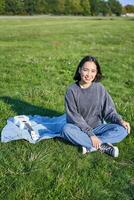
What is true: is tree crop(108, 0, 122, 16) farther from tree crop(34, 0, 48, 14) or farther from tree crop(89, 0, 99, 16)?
tree crop(34, 0, 48, 14)

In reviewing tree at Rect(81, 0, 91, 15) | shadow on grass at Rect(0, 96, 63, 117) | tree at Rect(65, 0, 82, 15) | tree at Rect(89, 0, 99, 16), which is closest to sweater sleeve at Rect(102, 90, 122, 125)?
shadow on grass at Rect(0, 96, 63, 117)

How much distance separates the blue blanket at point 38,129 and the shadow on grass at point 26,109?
0.66m

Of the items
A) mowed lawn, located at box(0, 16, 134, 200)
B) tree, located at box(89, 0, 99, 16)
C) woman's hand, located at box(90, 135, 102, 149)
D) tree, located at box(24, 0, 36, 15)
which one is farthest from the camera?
tree, located at box(89, 0, 99, 16)

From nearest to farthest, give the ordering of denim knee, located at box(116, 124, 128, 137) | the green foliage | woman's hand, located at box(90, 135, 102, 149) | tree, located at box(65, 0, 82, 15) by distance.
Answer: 1. woman's hand, located at box(90, 135, 102, 149)
2. denim knee, located at box(116, 124, 128, 137)
3. the green foliage
4. tree, located at box(65, 0, 82, 15)

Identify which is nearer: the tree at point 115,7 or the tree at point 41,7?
the tree at point 41,7

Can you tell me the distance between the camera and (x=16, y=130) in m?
7.40

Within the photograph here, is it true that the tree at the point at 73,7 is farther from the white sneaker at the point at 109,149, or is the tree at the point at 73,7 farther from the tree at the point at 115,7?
the white sneaker at the point at 109,149

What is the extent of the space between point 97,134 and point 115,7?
137 metres

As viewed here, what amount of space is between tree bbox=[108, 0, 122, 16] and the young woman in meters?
135

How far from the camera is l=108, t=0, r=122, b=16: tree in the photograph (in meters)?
139

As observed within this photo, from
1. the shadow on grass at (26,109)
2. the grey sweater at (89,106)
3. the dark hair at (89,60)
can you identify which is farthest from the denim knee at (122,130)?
the shadow on grass at (26,109)

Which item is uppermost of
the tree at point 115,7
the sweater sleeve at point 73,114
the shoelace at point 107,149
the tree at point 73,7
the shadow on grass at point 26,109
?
the sweater sleeve at point 73,114

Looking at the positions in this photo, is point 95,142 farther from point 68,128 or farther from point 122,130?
point 122,130

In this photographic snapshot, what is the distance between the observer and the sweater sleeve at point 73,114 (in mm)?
7055
